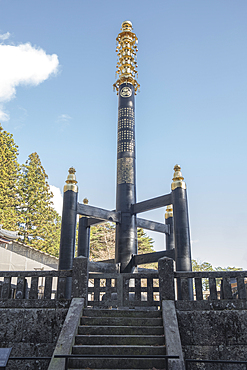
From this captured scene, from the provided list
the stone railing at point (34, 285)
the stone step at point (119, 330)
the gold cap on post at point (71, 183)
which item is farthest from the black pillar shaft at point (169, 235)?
the stone step at point (119, 330)

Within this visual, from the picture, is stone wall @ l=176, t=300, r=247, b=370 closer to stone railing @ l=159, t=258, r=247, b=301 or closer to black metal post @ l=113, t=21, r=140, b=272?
stone railing @ l=159, t=258, r=247, b=301

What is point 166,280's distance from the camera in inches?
347

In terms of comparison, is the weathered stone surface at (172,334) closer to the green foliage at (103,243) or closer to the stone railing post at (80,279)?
the stone railing post at (80,279)

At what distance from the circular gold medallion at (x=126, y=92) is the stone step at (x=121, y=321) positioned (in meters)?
13.0

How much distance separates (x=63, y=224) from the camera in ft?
47.5

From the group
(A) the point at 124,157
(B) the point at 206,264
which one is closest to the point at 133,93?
(A) the point at 124,157

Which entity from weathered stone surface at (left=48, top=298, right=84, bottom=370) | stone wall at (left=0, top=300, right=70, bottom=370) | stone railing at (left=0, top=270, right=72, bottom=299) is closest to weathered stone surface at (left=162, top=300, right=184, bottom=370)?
weathered stone surface at (left=48, top=298, right=84, bottom=370)

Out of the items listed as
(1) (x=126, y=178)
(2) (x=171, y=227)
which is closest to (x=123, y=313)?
(1) (x=126, y=178)

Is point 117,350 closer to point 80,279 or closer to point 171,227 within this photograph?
point 80,279

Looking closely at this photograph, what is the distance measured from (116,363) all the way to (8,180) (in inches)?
1215

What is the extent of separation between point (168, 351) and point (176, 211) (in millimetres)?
8184

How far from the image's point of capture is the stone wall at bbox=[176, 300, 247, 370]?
7.73 metres

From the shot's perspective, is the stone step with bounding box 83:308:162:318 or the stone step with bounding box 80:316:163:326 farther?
the stone step with bounding box 83:308:162:318

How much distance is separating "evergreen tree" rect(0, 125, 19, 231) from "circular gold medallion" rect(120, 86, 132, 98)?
1911cm
